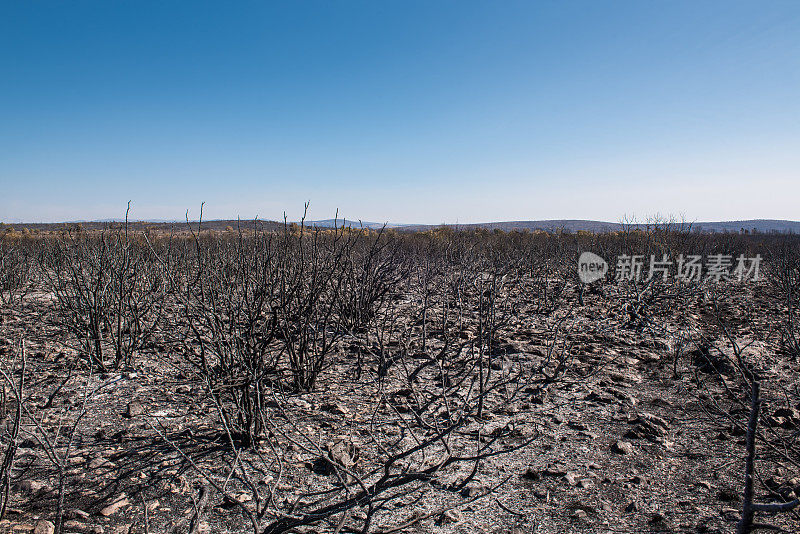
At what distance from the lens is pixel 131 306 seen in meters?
5.07

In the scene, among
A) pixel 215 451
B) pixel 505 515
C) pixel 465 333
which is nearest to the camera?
pixel 505 515

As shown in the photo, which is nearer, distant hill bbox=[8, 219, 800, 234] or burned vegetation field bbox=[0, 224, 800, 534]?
burned vegetation field bbox=[0, 224, 800, 534]

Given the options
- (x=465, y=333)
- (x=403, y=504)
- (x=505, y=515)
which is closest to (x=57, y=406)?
(x=403, y=504)

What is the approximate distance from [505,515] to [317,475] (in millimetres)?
1175

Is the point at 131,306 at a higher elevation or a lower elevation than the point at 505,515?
higher

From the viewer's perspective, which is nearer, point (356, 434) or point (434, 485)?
point (434, 485)

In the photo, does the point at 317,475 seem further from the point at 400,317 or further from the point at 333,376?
the point at 400,317

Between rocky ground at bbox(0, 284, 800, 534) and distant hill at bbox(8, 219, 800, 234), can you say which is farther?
distant hill at bbox(8, 219, 800, 234)

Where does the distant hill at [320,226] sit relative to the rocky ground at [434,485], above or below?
above

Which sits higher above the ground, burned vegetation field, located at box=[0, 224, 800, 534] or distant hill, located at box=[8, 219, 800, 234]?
distant hill, located at box=[8, 219, 800, 234]

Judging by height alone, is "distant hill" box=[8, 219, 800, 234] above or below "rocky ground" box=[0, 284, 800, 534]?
above

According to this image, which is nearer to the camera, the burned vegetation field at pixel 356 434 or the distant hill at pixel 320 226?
the burned vegetation field at pixel 356 434

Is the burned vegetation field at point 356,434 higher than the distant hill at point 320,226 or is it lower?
lower

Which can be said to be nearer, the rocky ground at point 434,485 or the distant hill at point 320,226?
the rocky ground at point 434,485
